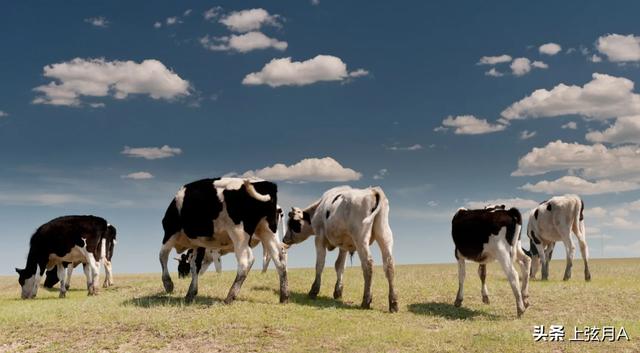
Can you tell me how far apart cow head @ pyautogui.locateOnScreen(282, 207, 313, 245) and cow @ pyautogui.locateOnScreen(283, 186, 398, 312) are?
2.87 m

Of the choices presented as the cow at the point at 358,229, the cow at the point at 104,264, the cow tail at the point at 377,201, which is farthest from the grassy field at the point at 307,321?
the cow at the point at 104,264

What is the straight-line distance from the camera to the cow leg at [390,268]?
19594 millimetres

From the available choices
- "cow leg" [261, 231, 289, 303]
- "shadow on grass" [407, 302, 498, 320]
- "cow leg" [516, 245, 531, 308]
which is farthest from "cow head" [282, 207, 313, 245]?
"cow leg" [516, 245, 531, 308]

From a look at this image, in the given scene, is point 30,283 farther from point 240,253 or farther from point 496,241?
point 496,241

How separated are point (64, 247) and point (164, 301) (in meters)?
8.28

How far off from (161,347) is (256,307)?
4.40 meters

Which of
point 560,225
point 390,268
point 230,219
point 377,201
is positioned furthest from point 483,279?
point 560,225

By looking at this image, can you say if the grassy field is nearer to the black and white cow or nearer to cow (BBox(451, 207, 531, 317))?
cow (BBox(451, 207, 531, 317))

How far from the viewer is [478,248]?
20.0 metres

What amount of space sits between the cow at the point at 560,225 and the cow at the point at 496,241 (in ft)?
39.1

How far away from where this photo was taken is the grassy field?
48.2 ft

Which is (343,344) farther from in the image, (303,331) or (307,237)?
(307,237)

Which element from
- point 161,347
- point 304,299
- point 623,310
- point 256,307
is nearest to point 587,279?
point 623,310

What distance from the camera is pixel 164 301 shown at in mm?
19922
